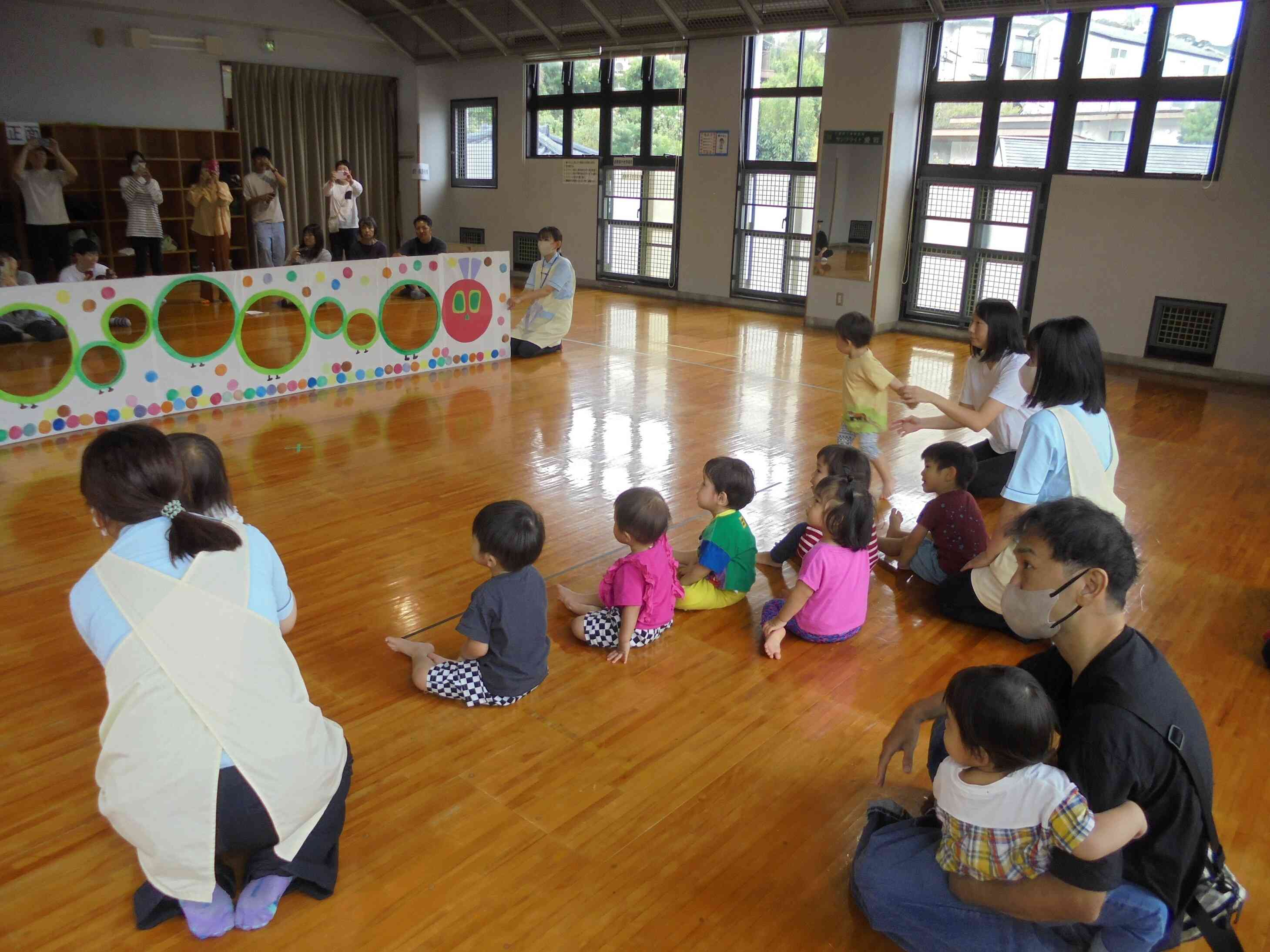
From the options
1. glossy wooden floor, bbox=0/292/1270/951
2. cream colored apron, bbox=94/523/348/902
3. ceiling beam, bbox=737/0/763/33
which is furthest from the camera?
ceiling beam, bbox=737/0/763/33

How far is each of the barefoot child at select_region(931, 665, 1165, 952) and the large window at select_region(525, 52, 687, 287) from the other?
33.0 feet

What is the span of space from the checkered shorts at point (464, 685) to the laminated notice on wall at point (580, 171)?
32.8 ft

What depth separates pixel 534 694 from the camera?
291 centimetres

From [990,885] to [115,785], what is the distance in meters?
1.64

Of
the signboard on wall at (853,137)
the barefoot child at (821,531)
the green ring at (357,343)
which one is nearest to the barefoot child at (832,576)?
the barefoot child at (821,531)

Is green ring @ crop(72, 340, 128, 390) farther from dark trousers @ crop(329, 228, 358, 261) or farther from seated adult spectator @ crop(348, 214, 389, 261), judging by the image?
dark trousers @ crop(329, 228, 358, 261)

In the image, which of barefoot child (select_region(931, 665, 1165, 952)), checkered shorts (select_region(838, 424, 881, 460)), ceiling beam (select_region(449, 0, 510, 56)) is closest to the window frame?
ceiling beam (select_region(449, 0, 510, 56))

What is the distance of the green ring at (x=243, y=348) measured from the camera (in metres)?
6.02

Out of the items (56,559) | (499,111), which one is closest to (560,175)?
(499,111)

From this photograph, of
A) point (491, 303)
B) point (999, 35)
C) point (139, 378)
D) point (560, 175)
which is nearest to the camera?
point (139, 378)

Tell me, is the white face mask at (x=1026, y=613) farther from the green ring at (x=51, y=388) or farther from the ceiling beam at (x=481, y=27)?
the ceiling beam at (x=481, y=27)

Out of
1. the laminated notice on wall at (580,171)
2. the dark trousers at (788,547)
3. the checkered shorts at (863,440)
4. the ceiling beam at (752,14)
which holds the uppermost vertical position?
the ceiling beam at (752,14)

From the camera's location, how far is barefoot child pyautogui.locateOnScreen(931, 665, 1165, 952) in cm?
167

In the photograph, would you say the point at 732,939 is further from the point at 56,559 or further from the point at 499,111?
the point at 499,111
